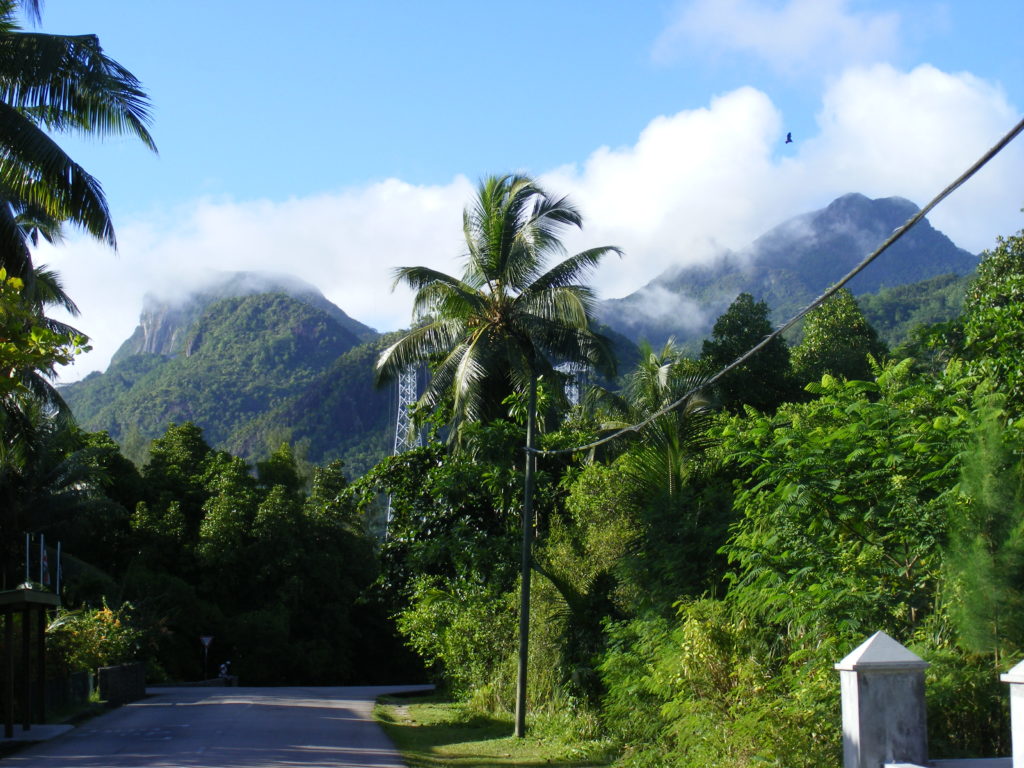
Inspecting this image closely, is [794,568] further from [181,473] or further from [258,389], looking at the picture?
[258,389]

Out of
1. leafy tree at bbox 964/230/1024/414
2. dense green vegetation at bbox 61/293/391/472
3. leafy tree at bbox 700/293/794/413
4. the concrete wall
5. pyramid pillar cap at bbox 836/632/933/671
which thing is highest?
dense green vegetation at bbox 61/293/391/472

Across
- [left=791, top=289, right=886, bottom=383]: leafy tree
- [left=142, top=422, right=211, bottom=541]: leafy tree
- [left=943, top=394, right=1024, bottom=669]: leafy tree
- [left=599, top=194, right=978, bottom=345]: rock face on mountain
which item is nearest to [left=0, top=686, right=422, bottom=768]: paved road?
[left=943, top=394, right=1024, bottom=669]: leafy tree

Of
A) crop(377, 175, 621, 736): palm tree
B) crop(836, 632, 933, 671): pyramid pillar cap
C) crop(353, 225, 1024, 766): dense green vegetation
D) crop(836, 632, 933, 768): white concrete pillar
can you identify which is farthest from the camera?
crop(377, 175, 621, 736): palm tree

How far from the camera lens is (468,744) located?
17.4 m

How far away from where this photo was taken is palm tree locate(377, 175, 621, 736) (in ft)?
78.2

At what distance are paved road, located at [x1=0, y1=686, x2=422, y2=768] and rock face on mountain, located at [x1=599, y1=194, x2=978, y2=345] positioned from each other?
91.1 meters

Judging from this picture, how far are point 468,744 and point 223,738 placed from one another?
396 centimetres

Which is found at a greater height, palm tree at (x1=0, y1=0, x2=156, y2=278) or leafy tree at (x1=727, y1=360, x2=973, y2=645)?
palm tree at (x1=0, y1=0, x2=156, y2=278)

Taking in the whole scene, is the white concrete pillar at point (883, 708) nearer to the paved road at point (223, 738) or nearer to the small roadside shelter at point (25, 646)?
the paved road at point (223, 738)

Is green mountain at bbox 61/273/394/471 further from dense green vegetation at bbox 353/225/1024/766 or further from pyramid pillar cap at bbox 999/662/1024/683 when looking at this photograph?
pyramid pillar cap at bbox 999/662/1024/683

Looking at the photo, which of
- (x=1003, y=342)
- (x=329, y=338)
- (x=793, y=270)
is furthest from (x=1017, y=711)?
(x=793, y=270)

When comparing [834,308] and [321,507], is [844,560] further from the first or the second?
[321,507]

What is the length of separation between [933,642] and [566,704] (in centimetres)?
888

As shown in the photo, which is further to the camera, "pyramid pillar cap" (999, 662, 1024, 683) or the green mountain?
the green mountain
